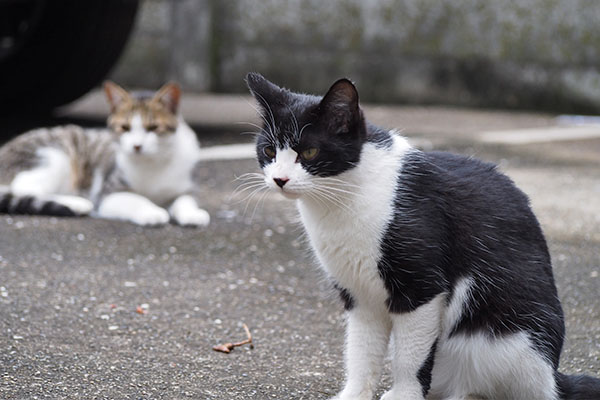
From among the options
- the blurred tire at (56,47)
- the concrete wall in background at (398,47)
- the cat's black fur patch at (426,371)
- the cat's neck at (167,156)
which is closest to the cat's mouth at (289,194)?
the cat's black fur patch at (426,371)

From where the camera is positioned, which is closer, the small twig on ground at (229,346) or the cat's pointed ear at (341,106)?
the cat's pointed ear at (341,106)

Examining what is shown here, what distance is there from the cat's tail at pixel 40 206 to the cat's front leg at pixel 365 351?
2.54m

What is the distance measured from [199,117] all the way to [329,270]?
20.0 ft

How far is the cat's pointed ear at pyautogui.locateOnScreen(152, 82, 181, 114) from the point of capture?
189 inches

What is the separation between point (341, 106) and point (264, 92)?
0.25 m

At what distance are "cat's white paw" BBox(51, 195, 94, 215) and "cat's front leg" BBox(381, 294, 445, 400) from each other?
8.87 ft

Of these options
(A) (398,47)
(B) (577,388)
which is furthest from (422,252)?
(A) (398,47)

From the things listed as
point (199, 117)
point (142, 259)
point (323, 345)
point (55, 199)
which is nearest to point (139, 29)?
point (199, 117)

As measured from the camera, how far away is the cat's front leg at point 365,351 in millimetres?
2555

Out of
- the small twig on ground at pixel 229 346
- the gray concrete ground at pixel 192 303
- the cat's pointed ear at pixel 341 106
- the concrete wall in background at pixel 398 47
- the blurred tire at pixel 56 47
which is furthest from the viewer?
the concrete wall in background at pixel 398 47

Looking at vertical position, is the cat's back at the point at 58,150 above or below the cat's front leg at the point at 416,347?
below

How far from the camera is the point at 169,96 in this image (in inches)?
191

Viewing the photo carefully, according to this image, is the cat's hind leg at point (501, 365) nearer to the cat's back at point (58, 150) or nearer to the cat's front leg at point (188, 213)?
the cat's front leg at point (188, 213)

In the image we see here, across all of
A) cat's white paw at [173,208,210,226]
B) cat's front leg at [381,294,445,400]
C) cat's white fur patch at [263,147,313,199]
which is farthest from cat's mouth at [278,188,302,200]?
cat's white paw at [173,208,210,226]
